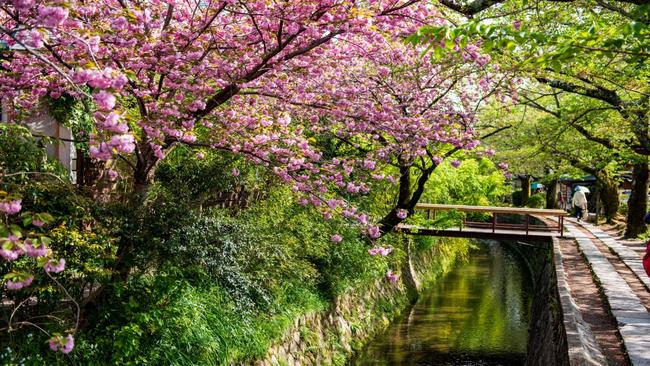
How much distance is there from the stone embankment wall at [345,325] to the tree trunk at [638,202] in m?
7.94

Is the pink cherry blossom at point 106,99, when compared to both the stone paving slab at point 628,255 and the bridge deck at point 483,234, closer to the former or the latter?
the stone paving slab at point 628,255

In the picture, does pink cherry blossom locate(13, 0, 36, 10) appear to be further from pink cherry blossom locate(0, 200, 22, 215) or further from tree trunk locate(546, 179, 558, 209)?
tree trunk locate(546, 179, 558, 209)

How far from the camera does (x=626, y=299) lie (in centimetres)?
1066

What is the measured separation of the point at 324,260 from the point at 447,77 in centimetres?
514

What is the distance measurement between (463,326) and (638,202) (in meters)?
8.34

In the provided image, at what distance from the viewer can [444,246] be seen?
29422mm

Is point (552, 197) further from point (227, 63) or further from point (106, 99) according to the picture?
point (106, 99)

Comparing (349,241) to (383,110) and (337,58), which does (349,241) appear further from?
(337,58)

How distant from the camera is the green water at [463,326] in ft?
49.8

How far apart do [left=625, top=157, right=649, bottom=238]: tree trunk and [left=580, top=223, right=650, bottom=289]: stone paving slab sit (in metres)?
0.82

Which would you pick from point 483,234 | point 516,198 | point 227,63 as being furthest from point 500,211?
point 516,198

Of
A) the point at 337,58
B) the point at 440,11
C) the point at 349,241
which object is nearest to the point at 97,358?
the point at 337,58

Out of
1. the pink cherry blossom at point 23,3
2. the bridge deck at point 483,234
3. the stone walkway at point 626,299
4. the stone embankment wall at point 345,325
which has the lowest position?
the stone embankment wall at point 345,325

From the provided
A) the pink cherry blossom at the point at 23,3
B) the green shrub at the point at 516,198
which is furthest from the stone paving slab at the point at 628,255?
the green shrub at the point at 516,198
